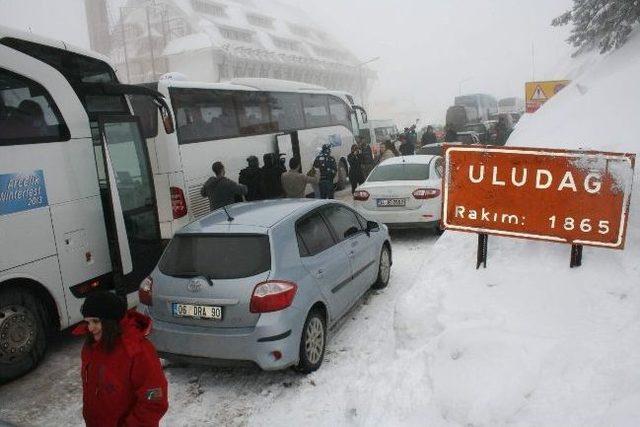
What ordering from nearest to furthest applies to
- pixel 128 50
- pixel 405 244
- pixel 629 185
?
1. pixel 629 185
2. pixel 405 244
3. pixel 128 50

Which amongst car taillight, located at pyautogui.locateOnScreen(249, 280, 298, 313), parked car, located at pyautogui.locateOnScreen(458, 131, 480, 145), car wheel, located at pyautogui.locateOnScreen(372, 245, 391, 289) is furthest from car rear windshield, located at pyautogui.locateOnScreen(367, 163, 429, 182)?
parked car, located at pyautogui.locateOnScreen(458, 131, 480, 145)

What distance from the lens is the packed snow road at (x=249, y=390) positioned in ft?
14.5

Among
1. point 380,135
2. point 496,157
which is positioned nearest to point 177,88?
point 496,157

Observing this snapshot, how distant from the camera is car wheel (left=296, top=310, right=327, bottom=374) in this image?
4871 mm

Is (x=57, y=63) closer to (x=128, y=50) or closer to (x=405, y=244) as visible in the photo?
(x=405, y=244)

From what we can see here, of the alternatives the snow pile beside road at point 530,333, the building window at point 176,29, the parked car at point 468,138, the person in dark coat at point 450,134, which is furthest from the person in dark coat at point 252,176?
the building window at point 176,29

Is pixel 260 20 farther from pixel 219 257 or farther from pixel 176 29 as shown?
pixel 219 257

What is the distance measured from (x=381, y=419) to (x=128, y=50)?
193 feet

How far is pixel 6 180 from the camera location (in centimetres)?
528

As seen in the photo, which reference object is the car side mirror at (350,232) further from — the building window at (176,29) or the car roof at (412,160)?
the building window at (176,29)

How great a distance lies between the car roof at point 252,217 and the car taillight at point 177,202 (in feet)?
14.2

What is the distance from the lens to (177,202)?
33.0 feet

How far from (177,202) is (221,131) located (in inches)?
98.0

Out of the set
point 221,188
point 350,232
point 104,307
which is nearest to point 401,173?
point 221,188
